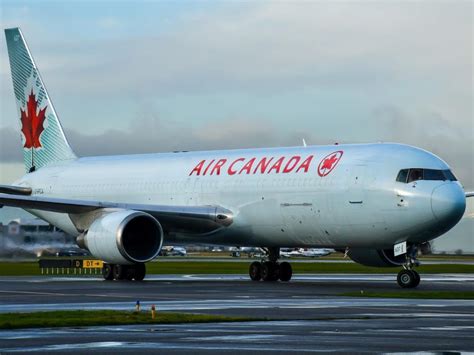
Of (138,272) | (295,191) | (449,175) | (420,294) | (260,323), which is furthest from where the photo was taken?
(138,272)

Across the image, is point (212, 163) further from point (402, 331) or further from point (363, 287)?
point (402, 331)

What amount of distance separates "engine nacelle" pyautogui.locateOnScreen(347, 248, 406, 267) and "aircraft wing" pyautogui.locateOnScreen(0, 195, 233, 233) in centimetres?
489

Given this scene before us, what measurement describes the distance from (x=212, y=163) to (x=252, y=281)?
5174mm

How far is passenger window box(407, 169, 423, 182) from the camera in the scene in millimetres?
35844

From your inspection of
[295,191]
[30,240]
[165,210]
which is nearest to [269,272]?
[165,210]

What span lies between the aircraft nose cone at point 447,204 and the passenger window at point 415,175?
0.72m

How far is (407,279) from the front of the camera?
35.3 metres

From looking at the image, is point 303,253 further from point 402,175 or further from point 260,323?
point 260,323

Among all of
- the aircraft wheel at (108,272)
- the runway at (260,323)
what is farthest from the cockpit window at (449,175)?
the aircraft wheel at (108,272)

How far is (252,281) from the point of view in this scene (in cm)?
4191

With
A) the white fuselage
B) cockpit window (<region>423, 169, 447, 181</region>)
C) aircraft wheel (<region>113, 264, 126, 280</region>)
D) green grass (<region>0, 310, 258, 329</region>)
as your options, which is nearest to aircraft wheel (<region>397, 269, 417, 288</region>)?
the white fuselage

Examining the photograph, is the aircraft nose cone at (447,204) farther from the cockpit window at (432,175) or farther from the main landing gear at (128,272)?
the main landing gear at (128,272)

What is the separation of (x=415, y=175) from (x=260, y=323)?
53.3 feet

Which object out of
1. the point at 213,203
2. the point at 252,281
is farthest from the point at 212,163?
the point at 252,281
